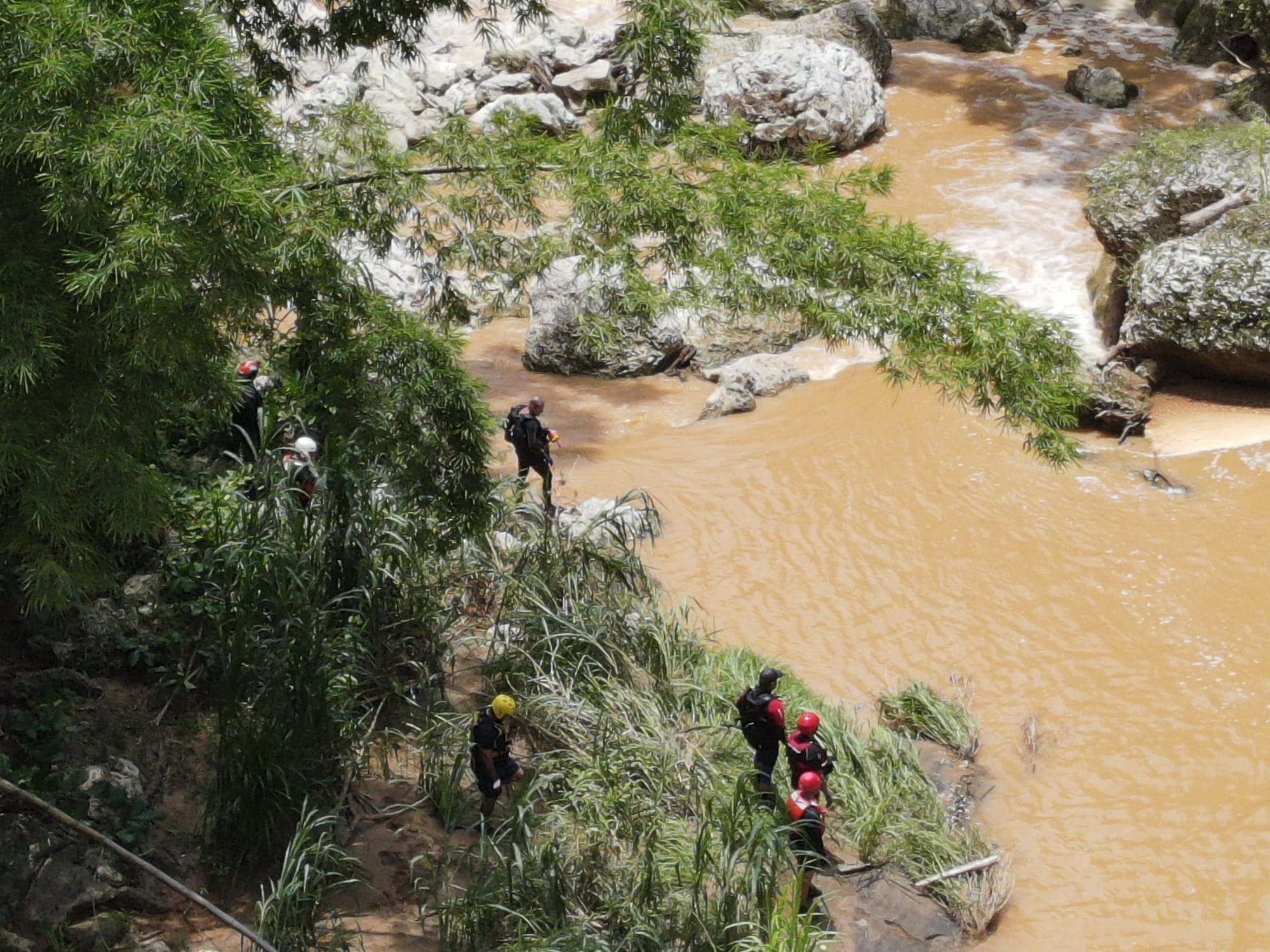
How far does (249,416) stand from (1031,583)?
20.8 ft

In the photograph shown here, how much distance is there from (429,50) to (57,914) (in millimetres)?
16854

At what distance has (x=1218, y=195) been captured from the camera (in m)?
13.3

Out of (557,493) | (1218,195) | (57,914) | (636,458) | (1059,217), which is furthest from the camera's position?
(1059,217)

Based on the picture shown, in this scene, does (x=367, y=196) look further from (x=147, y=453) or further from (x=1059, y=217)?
(x=1059, y=217)

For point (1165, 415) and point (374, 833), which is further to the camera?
point (1165, 415)

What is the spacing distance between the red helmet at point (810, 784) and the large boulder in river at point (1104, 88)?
15.9m

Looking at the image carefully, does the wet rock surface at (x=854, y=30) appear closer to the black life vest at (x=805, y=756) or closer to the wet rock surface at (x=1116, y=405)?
the wet rock surface at (x=1116, y=405)

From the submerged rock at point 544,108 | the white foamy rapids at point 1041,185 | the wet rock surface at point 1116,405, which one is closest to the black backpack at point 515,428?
the wet rock surface at point 1116,405

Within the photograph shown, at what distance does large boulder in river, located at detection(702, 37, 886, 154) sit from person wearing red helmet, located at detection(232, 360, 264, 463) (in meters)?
10.2

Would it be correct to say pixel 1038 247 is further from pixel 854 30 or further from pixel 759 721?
pixel 759 721

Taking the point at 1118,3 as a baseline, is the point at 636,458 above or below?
below

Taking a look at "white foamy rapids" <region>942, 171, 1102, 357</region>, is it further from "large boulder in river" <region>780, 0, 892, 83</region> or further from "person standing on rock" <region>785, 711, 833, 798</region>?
"person standing on rock" <region>785, 711, 833, 798</region>

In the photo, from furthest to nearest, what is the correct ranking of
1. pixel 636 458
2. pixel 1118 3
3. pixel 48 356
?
pixel 1118 3 → pixel 636 458 → pixel 48 356

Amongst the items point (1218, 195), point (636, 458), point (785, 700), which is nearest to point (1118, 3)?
point (1218, 195)
